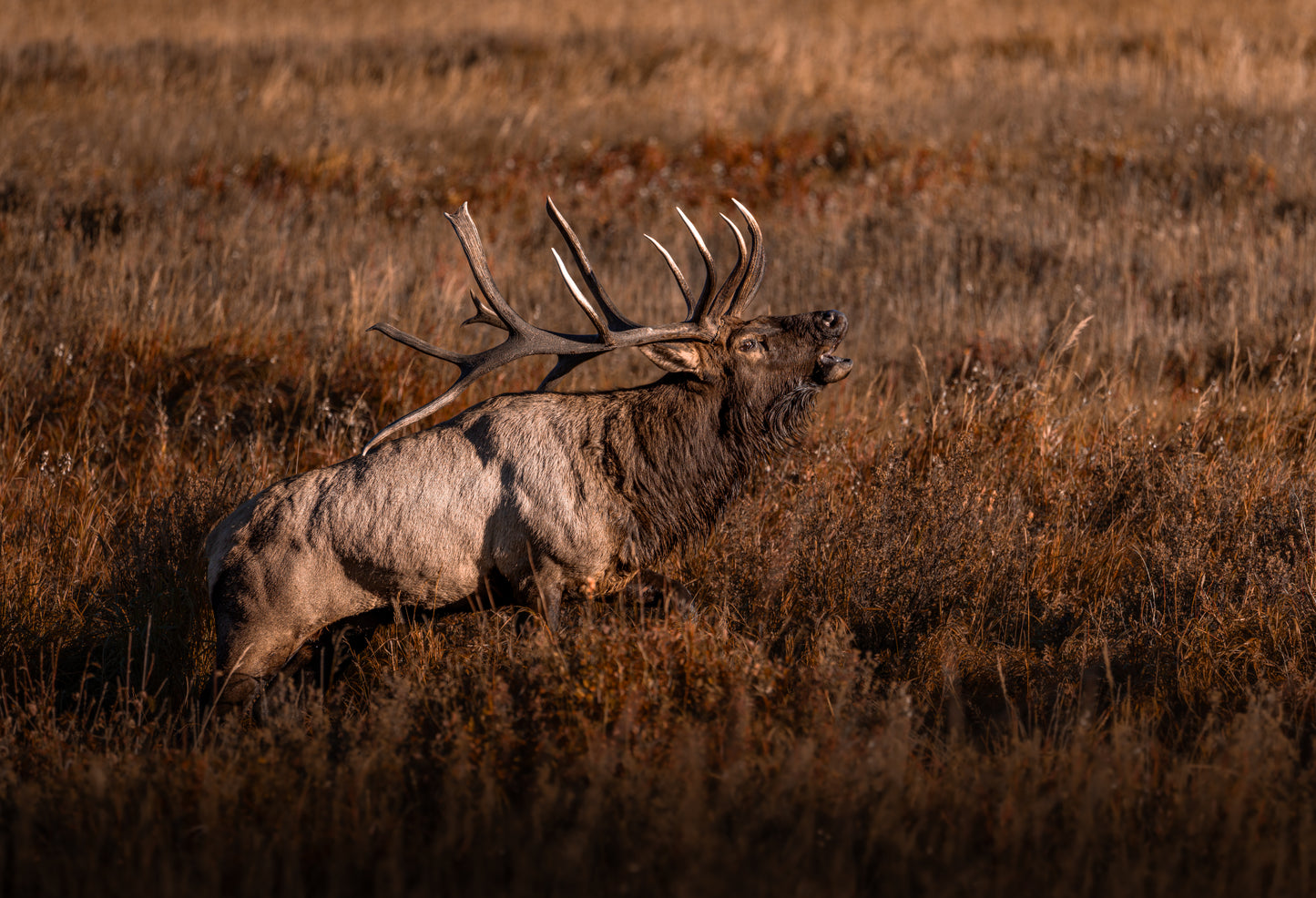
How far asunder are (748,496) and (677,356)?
113 cm

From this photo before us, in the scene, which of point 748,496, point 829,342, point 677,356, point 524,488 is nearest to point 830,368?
point 829,342

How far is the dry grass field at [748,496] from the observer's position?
9.39 feet

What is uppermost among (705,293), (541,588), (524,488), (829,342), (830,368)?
(705,293)

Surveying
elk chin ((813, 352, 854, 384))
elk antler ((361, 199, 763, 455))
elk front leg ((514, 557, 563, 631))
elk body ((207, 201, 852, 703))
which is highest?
elk antler ((361, 199, 763, 455))

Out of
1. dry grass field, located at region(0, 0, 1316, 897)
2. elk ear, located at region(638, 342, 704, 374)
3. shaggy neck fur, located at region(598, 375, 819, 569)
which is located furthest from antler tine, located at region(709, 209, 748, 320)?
dry grass field, located at region(0, 0, 1316, 897)

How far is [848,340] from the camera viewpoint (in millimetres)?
7996

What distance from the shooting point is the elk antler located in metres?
4.20

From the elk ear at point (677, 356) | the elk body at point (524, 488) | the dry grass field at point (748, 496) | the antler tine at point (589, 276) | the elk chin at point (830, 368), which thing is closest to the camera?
the dry grass field at point (748, 496)

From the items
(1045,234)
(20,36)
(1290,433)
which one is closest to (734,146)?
(1045,234)

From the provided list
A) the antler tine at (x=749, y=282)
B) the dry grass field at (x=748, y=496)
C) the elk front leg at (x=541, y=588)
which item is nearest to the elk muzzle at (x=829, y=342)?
the antler tine at (x=749, y=282)

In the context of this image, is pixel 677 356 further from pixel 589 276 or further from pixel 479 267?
pixel 479 267

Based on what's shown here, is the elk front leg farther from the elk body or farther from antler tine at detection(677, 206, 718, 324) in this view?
antler tine at detection(677, 206, 718, 324)

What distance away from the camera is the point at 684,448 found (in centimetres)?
439

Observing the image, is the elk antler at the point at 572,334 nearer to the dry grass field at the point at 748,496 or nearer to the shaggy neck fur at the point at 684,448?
the shaggy neck fur at the point at 684,448
